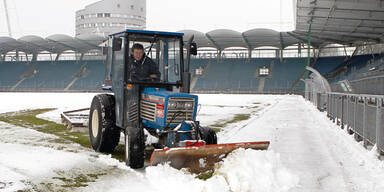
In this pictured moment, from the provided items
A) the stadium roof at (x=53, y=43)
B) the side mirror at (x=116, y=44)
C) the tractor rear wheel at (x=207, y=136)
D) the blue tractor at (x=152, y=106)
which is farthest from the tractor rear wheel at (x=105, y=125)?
the stadium roof at (x=53, y=43)

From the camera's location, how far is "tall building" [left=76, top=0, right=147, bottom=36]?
9206cm

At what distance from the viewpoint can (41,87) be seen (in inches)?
2409

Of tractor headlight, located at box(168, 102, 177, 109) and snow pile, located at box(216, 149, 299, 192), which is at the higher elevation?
tractor headlight, located at box(168, 102, 177, 109)

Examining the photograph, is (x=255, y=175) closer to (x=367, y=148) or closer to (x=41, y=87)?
(x=367, y=148)

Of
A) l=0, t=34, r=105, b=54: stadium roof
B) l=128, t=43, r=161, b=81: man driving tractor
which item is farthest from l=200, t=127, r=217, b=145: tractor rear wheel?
l=0, t=34, r=105, b=54: stadium roof

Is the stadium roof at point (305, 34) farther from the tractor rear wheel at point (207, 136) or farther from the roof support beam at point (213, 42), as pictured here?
the tractor rear wheel at point (207, 136)

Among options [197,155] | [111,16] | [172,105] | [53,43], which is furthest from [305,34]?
[111,16]

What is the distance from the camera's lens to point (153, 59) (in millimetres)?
6926

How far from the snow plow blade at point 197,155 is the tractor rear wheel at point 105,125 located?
224 centimetres

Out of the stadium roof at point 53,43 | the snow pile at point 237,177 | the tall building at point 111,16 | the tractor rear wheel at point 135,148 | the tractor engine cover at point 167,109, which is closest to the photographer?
the snow pile at point 237,177

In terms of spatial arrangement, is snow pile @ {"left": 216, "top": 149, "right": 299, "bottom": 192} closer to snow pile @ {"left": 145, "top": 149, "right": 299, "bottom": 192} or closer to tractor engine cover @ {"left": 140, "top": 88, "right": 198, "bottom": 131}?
snow pile @ {"left": 145, "top": 149, "right": 299, "bottom": 192}

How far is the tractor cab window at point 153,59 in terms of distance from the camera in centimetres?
662

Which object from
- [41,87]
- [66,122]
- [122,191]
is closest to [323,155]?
[122,191]

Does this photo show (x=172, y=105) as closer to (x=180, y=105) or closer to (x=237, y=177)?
(x=180, y=105)
